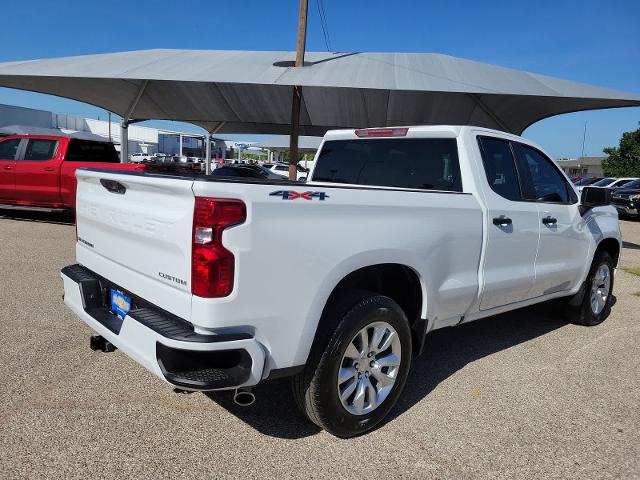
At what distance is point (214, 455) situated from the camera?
2.70 metres

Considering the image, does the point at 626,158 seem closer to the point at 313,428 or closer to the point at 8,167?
the point at 8,167

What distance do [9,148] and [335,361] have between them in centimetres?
1154

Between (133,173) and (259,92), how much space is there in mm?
13959

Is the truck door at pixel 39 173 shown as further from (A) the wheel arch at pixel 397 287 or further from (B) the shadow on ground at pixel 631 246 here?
(B) the shadow on ground at pixel 631 246

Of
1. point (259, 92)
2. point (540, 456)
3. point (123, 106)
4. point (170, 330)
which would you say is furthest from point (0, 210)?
point (540, 456)

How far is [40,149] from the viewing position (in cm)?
1120

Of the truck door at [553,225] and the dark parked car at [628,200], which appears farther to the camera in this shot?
the dark parked car at [628,200]

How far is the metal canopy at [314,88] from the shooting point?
1099 centimetres

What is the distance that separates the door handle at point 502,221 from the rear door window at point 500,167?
20cm

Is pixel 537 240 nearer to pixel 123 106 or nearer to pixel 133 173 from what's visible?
pixel 133 173

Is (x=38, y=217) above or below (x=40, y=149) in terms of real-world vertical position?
below

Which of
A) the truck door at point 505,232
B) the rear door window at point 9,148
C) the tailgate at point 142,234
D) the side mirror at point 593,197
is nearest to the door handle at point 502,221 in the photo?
the truck door at point 505,232

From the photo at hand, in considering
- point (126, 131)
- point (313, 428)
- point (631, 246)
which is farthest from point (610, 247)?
point (126, 131)

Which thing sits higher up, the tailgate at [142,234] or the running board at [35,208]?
the tailgate at [142,234]
